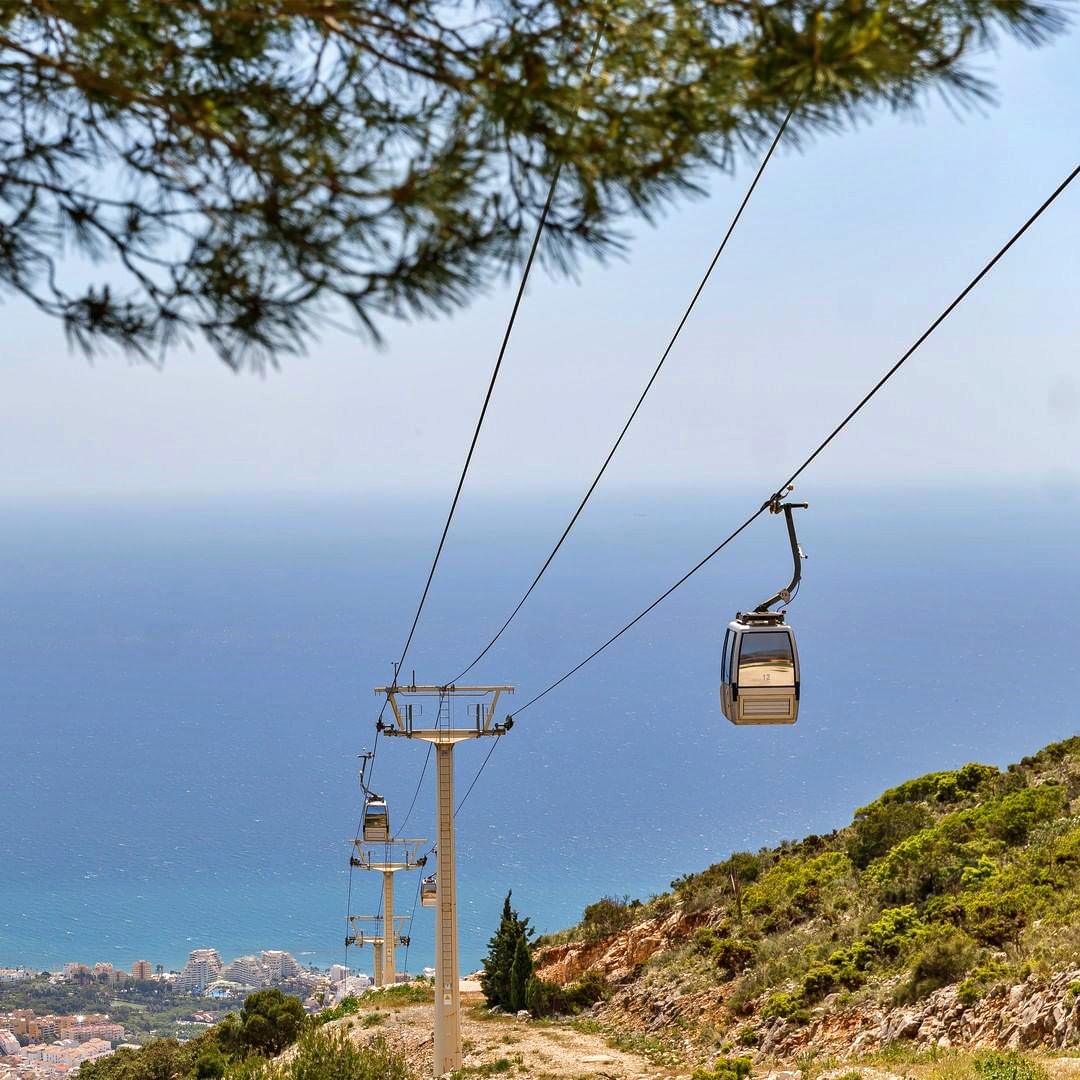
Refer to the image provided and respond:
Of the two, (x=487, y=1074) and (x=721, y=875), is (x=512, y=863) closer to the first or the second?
(x=721, y=875)

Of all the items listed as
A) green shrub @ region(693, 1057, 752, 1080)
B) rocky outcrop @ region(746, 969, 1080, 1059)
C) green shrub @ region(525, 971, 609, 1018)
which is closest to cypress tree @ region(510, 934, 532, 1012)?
green shrub @ region(525, 971, 609, 1018)

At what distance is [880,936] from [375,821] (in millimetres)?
12425

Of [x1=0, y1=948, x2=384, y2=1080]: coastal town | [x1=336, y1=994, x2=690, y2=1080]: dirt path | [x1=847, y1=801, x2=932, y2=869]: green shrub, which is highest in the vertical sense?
[x1=847, y1=801, x2=932, y2=869]: green shrub

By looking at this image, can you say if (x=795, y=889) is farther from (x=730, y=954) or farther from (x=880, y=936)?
(x=880, y=936)

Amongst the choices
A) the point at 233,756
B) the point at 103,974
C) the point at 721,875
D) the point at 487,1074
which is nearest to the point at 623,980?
the point at 721,875

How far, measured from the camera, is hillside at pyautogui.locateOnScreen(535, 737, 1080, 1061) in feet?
44.0

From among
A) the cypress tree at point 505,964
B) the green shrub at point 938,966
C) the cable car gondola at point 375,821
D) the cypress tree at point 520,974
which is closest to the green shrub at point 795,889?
the cypress tree at point 520,974

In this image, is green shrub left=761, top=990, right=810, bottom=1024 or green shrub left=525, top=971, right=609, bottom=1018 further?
green shrub left=525, top=971, right=609, bottom=1018

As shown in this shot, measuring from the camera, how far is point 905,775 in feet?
453

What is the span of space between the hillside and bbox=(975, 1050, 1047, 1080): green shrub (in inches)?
39.7

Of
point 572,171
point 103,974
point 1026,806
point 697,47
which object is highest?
point 697,47

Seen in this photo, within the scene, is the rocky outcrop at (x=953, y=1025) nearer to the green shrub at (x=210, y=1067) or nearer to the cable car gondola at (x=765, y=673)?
the cable car gondola at (x=765, y=673)

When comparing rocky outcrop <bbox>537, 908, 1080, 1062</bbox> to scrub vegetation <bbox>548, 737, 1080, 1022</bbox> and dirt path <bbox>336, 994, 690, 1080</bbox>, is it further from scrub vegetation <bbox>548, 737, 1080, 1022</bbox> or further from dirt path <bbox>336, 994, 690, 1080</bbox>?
dirt path <bbox>336, 994, 690, 1080</bbox>

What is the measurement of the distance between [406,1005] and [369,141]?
891 inches
